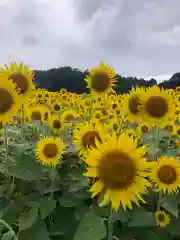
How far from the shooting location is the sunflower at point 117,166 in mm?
1746

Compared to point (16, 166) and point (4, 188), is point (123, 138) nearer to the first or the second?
point (16, 166)

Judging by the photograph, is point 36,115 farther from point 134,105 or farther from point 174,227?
point 174,227

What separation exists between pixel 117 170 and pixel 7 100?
113 centimetres

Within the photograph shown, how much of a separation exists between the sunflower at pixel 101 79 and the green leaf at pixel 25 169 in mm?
1124

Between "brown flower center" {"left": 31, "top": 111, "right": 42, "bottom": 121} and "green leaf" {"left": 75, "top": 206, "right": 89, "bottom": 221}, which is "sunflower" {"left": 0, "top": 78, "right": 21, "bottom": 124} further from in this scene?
"brown flower center" {"left": 31, "top": 111, "right": 42, "bottom": 121}

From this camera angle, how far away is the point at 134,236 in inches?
107

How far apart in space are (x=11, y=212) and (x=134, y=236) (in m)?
0.83

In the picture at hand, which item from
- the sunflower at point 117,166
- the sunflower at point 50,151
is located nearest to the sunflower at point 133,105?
the sunflower at point 50,151

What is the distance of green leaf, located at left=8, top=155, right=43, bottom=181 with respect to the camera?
A: 8.83 feet

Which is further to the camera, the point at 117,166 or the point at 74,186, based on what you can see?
the point at 74,186

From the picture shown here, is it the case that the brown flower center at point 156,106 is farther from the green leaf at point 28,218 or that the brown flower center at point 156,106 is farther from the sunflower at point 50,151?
the green leaf at point 28,218

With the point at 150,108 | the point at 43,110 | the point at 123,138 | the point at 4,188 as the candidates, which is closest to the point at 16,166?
the point at 4,188

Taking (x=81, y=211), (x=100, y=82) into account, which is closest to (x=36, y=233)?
(x=81, y=211)

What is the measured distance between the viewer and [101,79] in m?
3.60
